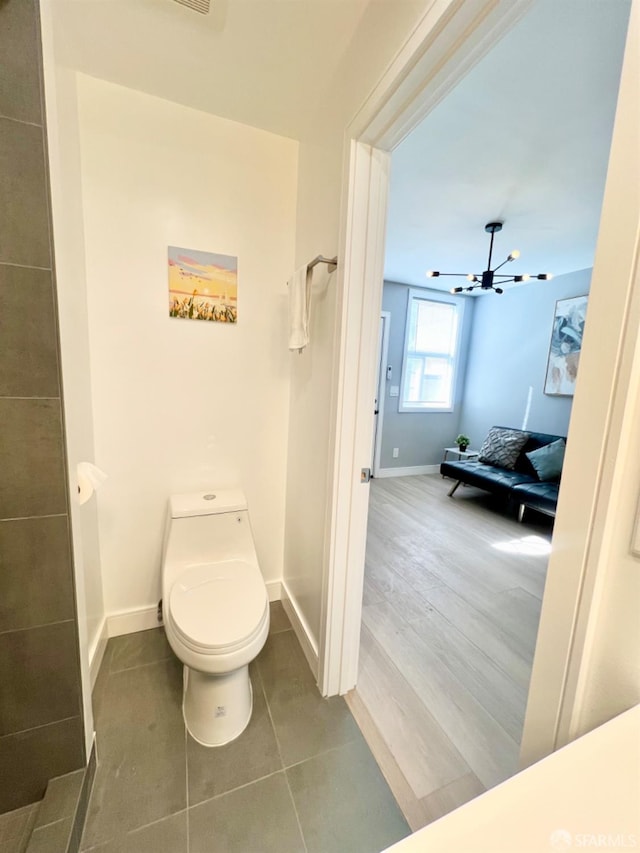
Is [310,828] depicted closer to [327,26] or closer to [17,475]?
[17,475]

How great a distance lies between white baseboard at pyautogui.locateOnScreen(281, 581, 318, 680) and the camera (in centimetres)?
158

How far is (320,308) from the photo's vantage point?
154 centimetres

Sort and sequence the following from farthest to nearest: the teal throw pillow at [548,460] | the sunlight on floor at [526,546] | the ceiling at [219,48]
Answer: the teal throw pillow at [548,460] → the sunlight on floor at [526,546] → the ceiling at [219,48]

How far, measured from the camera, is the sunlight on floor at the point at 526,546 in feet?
9.19

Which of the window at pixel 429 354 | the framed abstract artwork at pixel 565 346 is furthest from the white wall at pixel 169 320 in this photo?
the framed abstract artwork at pixel 565 346

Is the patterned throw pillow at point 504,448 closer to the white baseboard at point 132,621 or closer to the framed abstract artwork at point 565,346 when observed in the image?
the framed abstract artwork at point 565,346

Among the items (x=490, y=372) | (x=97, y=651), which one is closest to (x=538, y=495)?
(x=490, y=372)

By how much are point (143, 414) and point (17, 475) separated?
29.8 inches

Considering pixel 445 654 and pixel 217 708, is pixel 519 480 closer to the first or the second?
pixel 445 654

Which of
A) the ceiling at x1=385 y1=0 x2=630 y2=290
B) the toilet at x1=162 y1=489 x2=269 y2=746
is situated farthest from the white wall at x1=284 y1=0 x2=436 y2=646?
the ceiling at x1=385 y1=0 x2=630 y2=290

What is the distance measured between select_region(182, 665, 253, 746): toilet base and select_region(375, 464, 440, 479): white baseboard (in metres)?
3.56

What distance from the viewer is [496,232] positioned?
290cm

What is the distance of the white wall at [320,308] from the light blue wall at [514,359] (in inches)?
134

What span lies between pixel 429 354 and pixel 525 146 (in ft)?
10.2
